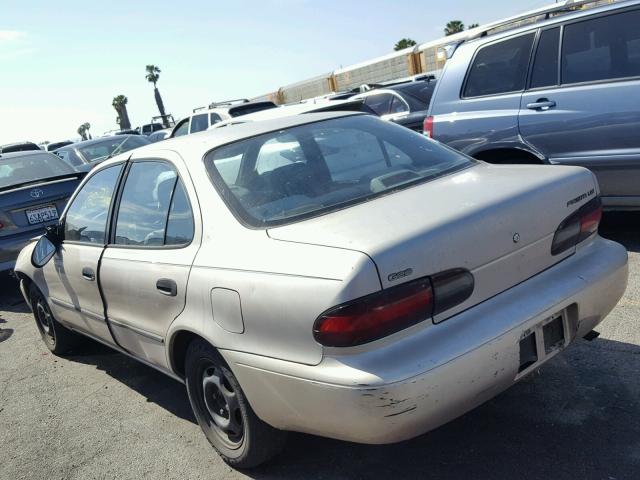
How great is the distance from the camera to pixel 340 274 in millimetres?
2266

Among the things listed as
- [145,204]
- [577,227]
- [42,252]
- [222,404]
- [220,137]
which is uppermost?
[220,137]

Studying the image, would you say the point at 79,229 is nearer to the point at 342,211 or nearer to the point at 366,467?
the point at 342,211

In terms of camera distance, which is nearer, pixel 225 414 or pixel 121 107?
pixel 225 414

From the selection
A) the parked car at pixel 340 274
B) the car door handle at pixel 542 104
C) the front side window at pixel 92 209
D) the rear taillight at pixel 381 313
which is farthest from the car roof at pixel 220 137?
the car door handle at pixel 542 104

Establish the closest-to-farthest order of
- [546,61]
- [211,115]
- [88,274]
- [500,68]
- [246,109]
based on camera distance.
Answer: [88,274] < [546,61] < [500,68] < [211,115] < [246,109]

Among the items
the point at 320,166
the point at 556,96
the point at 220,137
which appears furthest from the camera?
the point at 556,96

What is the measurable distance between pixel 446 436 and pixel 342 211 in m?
1.21

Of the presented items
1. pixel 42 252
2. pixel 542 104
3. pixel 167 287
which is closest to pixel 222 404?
pixel 167 287

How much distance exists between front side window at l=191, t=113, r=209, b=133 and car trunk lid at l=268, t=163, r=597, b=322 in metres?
11.5

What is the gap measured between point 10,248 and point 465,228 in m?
6.08

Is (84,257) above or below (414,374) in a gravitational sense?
above

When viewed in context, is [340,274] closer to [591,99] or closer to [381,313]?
[381,313]

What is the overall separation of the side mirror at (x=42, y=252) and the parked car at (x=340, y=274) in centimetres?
79

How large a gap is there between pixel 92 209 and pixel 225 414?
1.81m
